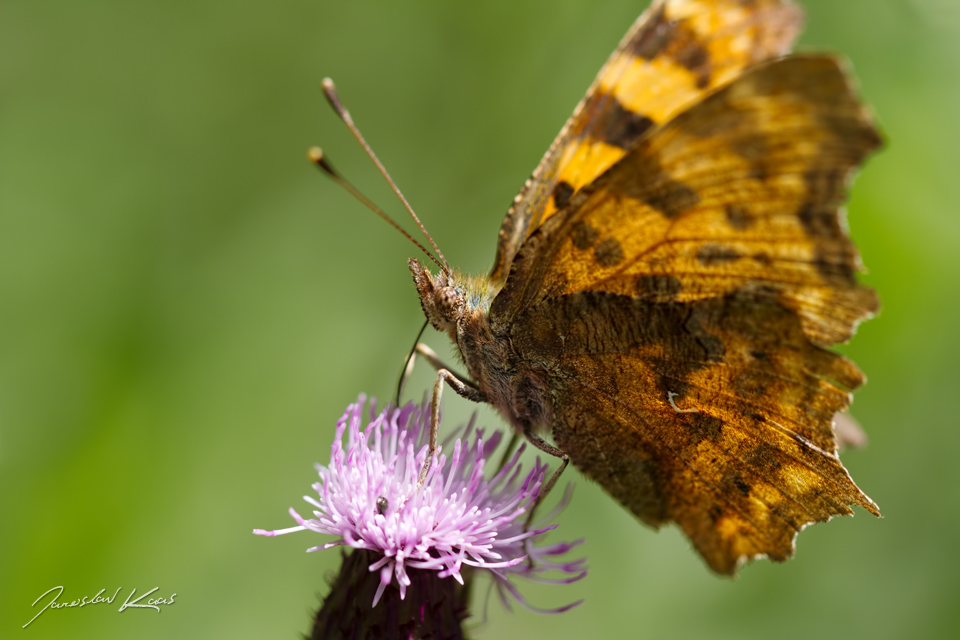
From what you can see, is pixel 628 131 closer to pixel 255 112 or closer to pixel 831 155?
pixel 831 155

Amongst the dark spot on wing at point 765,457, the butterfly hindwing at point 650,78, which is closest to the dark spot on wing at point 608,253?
the butterfly hindwing at point 650,78

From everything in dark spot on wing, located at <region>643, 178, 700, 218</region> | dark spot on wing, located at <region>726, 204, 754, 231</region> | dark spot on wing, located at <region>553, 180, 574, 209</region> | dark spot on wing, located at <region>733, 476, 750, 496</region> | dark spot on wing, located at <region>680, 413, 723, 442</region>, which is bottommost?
dark spot on wing, located at <region>733, 476, 750, 496</region>

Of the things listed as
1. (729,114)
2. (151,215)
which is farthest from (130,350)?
(729,114)

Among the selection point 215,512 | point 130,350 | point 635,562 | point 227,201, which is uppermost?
point 227,201

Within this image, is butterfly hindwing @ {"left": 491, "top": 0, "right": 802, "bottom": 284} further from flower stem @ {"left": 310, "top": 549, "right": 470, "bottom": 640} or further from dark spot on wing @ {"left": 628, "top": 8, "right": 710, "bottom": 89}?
flower stem @ {"left": 310, "top": 549, "right": 470, "bottom": 640}

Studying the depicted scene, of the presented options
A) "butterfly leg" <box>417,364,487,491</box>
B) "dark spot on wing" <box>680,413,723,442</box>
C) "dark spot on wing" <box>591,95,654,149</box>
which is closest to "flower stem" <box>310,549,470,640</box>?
"butterfly leg" <box>417,364,487,491</box>

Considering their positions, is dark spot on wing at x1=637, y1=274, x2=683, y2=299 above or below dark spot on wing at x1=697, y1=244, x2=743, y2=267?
below

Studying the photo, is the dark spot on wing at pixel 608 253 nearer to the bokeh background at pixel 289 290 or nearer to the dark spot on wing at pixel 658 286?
the dark spot on wing at pixel 658 286
